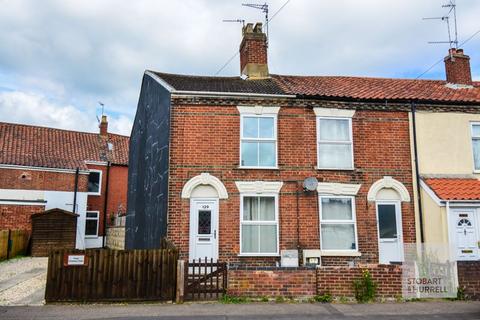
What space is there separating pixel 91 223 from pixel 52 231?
536 cm

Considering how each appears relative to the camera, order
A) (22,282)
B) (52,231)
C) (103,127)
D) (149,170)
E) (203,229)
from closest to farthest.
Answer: (203,229), (22,282), (149,170), (52,231), (103,127)

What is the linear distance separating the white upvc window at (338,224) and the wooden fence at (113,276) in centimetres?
538

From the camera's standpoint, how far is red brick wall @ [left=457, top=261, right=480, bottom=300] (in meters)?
10.5

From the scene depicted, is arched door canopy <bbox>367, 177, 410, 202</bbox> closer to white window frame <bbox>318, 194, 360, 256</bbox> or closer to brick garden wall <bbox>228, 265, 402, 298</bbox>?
white window frame <bbox>318, 194, 360, 256</bbox>

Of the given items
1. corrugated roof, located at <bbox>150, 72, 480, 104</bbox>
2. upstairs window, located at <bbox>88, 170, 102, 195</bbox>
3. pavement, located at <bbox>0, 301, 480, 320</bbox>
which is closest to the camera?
pavement, located at <bbox>0, 301, 480, 320</bbox>

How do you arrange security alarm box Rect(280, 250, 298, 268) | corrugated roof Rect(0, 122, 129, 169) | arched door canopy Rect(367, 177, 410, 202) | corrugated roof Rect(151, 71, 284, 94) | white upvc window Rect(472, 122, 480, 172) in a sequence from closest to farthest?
security alarm box Rect(280, 250, 298, 268)
arched door canopy Rect(367, 177, 410, 202)
corrugated roof Rect(151, 71, 284, 94)
white upvc window Rect(472, 122, 480, 172)
corrugated roof Rect(0, 122, 129, 169)

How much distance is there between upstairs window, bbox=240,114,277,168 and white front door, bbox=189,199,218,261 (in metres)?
1.76

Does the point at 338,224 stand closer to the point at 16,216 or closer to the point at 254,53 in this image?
the point at 254,53

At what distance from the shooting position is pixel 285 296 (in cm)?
1002

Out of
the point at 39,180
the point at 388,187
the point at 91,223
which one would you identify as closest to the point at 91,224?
the point at 91,223

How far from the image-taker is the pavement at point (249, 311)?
864 cm

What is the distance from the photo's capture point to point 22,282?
1363 cm

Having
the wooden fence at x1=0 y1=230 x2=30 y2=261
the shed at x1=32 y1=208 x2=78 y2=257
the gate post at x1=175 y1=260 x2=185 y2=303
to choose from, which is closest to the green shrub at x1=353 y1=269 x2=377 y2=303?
the gate post at x1=175 y1=260 x2=185 y2=303

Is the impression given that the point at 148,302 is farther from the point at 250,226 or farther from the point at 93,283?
the point at 250,226
